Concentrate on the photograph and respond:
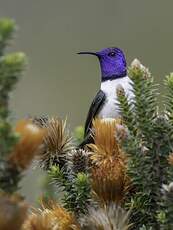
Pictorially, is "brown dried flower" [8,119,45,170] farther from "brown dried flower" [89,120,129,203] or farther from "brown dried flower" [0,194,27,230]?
"brown dried flower" [89,120,129,203]

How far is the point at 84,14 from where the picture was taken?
1038 centimetres

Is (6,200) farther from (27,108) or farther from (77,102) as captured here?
(77,102)

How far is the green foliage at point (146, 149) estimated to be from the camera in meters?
1.77

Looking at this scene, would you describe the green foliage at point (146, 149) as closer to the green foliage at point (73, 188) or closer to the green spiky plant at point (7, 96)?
the green foliage at point (73, 188)

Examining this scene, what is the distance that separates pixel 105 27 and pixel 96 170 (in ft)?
26.9

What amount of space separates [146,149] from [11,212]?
1.66 ft

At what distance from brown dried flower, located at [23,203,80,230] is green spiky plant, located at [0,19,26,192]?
98 millimetres

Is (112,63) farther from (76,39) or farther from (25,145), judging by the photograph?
(76,39)

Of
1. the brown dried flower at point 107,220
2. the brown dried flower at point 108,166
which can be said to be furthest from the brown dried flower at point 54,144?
the brown dried flower at point 107,220

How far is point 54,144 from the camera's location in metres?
2.05

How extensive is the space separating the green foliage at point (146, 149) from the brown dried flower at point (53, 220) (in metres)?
0.14

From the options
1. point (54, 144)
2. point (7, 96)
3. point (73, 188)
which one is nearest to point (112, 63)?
point (54, 144)

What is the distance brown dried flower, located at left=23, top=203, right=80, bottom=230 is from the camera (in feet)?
5.12

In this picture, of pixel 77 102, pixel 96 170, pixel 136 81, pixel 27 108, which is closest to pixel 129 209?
pixel 96 170
